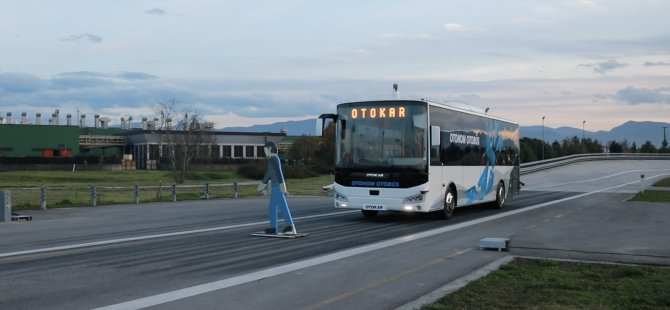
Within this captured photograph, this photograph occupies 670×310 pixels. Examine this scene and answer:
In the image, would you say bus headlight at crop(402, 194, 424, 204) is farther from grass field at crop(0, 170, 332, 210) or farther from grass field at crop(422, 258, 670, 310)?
grass field at crop(0, 170, 332, 210)

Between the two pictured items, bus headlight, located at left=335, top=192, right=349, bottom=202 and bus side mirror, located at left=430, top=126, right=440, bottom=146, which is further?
bus headlight, located at left=335, top=192, right=349, bottom=202

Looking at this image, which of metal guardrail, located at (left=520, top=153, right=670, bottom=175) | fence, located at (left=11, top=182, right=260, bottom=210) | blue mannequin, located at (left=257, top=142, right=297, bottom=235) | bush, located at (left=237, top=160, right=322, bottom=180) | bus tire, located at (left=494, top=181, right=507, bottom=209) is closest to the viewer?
blue mannequin, located at (left=257, top=142, right=297, bottom=235)

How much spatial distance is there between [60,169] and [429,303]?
71980 millimetres

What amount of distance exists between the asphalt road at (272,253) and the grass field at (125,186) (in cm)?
886

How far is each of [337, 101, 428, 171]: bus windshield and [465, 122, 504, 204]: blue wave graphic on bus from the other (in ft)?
13.3

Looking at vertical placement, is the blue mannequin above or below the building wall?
below

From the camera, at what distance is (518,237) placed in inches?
614

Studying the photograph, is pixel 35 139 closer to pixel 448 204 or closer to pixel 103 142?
pixel 103 142

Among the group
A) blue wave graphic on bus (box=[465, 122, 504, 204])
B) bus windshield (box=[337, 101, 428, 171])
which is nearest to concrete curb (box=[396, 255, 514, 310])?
bus windshield (box=[337, 101, 428, 171])

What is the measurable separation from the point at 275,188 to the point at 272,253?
2.79 metres

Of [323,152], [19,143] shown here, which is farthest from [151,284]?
[19,143]

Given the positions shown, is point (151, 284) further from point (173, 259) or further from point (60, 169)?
point (60, 169)

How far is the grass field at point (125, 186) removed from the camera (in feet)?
107

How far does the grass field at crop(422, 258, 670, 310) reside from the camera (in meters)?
8.07
